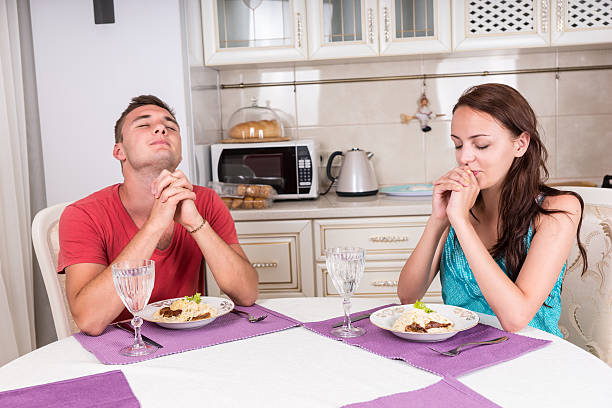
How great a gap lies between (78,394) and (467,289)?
3.12 ft

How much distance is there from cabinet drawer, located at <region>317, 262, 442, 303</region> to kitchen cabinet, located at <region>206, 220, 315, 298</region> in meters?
0.05

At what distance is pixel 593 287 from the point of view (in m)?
1.51

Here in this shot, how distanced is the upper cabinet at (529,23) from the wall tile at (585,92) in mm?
336

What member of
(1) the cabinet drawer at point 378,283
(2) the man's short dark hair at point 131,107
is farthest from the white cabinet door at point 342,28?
(2) the man's short dark hair at point 131,107

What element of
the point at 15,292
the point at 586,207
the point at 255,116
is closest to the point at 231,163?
the point at 255,116

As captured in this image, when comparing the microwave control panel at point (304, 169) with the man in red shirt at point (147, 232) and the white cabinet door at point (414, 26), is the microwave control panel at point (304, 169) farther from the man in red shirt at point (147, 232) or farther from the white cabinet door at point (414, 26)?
the man in red shirt at point (147, 232)

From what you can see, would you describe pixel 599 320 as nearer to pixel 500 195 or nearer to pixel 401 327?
pixel 500 195

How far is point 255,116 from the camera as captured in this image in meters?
3.13

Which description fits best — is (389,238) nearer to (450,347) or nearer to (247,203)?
(247,203)

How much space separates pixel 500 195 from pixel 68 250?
111 centimetres

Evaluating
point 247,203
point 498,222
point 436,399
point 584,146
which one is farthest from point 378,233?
point 436,399

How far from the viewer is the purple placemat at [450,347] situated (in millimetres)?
993

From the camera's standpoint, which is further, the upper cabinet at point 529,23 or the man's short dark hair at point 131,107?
the upper cabinet at point 529,23

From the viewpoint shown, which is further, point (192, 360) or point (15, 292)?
point (15, 292)
